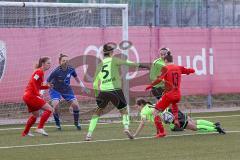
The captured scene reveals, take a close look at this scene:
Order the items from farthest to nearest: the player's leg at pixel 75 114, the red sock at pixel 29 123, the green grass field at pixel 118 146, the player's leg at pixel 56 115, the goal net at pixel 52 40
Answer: the goal net at pixel 52 40
the player's leg at pixel 56 115
the player's leg at pixel 75 114
the red sock at pixel 29 123
the green grass field at pixel 118 146

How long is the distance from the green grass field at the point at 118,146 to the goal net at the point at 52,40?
3.63 meters

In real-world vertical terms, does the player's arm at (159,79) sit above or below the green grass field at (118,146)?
above

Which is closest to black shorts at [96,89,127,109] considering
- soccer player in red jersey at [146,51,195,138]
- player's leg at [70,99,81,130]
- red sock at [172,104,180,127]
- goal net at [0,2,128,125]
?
soccer player in red jersey at [146,51,195,138]

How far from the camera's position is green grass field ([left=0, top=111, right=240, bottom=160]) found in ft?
44.7

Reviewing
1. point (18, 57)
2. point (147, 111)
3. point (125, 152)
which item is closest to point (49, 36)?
point (18, 57)

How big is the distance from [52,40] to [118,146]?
9124 millimetres

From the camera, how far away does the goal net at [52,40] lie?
22625 millimetres

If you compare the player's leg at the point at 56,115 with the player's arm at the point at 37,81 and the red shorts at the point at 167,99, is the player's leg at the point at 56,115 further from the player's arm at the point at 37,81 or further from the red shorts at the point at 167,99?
the red shorts at the point at 167,99

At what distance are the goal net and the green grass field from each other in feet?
11.9

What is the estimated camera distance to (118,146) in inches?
599

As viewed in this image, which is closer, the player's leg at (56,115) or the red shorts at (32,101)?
the red shorts at (32,101)

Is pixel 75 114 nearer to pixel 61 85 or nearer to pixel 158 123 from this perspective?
pixel 61 85

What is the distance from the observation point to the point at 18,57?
23.1 metres

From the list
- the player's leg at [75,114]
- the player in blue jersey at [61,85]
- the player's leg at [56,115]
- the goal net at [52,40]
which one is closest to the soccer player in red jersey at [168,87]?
the player's leg at [75,114]
